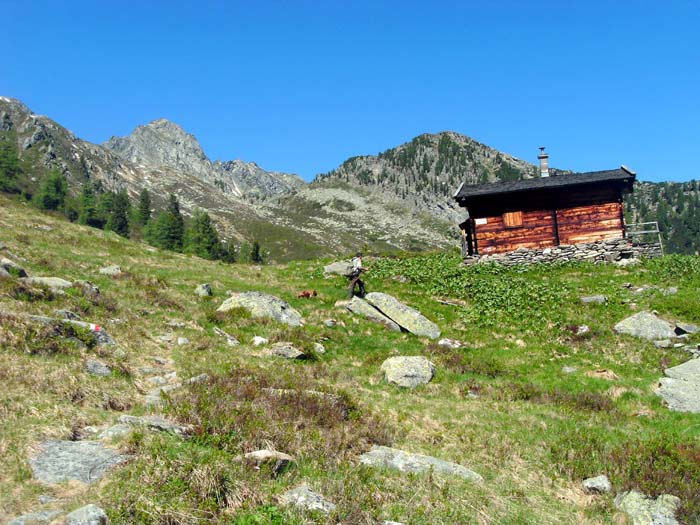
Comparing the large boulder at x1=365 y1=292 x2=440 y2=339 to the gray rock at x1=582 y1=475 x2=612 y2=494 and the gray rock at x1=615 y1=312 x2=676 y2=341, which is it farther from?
the gray rock at x1=582 y1=475 x2=612 y2=494

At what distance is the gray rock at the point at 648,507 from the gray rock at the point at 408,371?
289 inches

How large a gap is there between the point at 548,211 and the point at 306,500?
1426 inches

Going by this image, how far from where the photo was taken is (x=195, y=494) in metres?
6.02

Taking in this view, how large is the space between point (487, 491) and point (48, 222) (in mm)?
43312

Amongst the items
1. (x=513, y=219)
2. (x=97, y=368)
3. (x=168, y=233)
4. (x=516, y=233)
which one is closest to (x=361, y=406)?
(x=97, y=368)

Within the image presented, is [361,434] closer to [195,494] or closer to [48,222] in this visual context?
[195,494]

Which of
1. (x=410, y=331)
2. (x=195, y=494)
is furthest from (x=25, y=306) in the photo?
(x=410, y=331)

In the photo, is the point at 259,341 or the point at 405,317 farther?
the point at 405,317

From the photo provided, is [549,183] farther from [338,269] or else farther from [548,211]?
[338,269]

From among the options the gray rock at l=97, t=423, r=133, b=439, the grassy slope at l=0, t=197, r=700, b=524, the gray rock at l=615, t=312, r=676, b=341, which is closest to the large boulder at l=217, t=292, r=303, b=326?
the grassy slope at l=0, t=197, r=700, b=524

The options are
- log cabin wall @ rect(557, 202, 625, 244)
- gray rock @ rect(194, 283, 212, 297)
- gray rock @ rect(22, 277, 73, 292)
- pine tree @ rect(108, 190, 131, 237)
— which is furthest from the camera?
pine tree @ rect(108, 190, 131, 237)

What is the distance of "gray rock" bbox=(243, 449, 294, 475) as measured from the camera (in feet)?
23.3

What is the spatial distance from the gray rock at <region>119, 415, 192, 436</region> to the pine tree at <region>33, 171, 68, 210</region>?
15204 cm

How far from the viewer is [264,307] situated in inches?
804
